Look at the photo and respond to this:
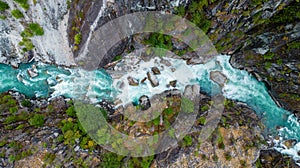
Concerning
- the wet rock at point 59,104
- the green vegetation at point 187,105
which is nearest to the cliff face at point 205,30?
the wet rock at point 59,104

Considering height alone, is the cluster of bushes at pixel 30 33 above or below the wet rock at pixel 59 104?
above

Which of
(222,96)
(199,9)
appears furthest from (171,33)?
(222,96)

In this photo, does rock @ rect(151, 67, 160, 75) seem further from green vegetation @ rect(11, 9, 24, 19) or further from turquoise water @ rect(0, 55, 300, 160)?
green vegetation @ rect(11, 9, 24, 19)

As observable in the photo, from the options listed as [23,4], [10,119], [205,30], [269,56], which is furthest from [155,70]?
[10,119]

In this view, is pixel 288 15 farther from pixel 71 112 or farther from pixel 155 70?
pixel 71 112

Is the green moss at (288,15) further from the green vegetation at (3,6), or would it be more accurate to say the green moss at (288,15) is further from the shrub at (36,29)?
the green vegetation at (3,6)

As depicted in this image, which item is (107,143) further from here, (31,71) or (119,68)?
(31,71)

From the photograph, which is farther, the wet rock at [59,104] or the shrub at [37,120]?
the wet rock at [59,104]

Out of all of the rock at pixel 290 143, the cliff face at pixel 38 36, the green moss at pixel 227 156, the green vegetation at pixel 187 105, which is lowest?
the rock at pixel 290 143
